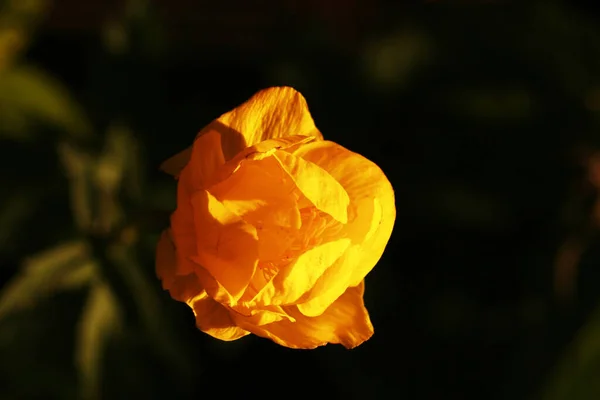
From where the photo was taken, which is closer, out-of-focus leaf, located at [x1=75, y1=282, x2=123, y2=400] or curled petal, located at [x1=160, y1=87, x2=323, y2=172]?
curled petal, located at [x1=160, y1=87, x2=323, y2=172]

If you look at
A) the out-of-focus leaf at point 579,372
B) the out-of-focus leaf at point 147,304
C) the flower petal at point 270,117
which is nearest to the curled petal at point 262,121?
the flower petal at point 270,117

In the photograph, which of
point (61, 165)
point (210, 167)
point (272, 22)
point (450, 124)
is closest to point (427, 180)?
point (450, 124)

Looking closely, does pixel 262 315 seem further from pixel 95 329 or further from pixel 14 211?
pixel 14 211

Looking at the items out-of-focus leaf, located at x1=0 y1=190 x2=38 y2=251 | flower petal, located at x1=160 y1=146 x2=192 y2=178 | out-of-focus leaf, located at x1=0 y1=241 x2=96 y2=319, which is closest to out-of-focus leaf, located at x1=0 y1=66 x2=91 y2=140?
out-of-focus leaf, located at x1=0 y1=190 x2=38 y2=251

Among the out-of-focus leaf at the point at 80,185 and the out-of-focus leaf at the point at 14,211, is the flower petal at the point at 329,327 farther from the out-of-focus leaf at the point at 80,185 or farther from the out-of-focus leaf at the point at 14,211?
the out-of-focus leaf at the point at 14,211

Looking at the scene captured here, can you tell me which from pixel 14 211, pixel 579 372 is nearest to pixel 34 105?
pixel 14 211

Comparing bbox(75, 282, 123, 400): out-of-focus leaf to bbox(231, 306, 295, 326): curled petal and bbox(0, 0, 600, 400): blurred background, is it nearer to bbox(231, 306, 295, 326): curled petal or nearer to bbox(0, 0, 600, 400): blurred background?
bbox(0, 0, 600, 400): blurred background
